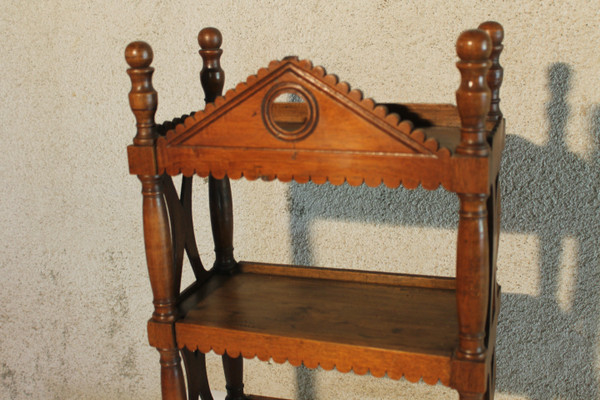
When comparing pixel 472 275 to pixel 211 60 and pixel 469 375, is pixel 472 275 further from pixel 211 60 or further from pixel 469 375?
pixel 211 60

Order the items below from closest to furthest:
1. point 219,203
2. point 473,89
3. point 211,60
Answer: point 473,89 → point 211,60 → point 219,203

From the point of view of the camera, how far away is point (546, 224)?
1619 millimetres

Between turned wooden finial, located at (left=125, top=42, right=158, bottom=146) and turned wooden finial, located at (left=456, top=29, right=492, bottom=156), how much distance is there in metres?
0.51

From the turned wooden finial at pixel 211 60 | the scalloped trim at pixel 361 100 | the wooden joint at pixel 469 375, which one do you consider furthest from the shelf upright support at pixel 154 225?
the wooden joint at pixel 469 375

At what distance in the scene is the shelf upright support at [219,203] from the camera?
4.78ft

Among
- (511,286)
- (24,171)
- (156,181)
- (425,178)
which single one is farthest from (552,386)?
(24,171)

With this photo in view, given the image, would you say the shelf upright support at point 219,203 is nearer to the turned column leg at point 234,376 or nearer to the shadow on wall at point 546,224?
the turned column leg at point 234,376

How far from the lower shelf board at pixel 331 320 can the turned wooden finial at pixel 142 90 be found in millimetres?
355

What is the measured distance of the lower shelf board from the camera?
3.92ft

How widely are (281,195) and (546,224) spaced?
64 cm

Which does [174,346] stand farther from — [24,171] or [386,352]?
[24,171]

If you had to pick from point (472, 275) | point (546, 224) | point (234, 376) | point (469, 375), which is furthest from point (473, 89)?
point (234, 376)

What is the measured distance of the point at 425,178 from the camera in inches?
42.6

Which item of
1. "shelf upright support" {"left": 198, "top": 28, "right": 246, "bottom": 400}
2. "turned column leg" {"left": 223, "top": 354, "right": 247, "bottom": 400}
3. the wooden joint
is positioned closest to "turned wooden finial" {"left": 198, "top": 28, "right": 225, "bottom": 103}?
"shelf upright support" {"left": 198, "top": 28, "right": 246, "bottom": 400}
